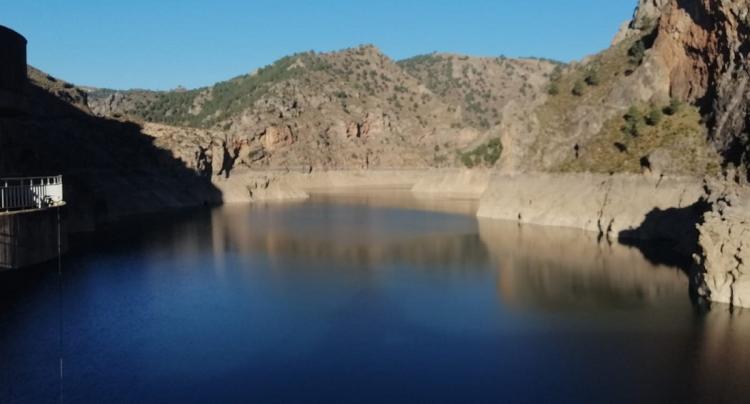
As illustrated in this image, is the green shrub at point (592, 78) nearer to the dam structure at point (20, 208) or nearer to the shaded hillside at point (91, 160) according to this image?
the shaded hillside at point (91, 160)

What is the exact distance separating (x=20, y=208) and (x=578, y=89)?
57.3 m

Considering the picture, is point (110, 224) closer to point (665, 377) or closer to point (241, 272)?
point (241, 272)

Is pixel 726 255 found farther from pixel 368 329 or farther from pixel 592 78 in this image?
pixel 592 78

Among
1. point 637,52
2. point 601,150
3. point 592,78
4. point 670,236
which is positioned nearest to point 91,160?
point 601,150

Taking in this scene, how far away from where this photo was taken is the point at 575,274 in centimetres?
3897

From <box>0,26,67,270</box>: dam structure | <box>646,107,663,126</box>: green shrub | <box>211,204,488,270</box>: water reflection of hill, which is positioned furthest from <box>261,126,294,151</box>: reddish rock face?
<box>0,26,67,270</box>: dam structure

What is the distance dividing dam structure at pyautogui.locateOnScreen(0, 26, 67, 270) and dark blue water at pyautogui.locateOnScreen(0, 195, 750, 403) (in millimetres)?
1450

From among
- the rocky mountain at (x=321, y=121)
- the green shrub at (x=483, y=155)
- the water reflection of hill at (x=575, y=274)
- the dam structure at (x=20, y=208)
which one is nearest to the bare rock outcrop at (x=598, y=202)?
the water reflection of hill at (x=575, y=274)

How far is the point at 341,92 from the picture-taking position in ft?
611

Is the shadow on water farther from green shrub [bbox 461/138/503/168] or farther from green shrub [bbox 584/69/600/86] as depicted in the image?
green shrub [bbox 461/138/503/168]

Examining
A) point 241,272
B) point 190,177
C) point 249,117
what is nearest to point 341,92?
point 249,117

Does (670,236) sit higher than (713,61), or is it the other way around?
(713,61)

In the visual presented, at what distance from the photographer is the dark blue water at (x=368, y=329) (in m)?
20.9

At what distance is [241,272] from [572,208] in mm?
32913
